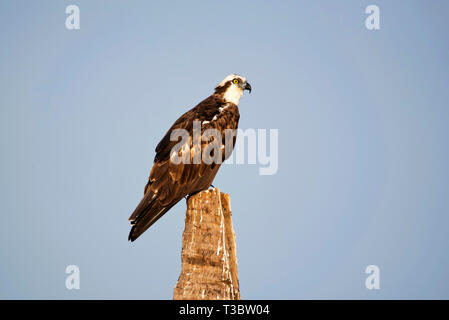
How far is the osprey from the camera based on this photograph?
9117mm

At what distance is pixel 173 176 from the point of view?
9586 millimetres

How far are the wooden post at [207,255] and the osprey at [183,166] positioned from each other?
4.00ft

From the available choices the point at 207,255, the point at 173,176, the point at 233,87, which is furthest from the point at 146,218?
the point at 233,87

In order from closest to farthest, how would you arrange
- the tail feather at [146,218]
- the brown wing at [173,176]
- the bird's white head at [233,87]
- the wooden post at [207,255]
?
the wooden post at [207,255], the tail feather at [146,218], the brown wing at [173,176], the bird's white head at [233,87]

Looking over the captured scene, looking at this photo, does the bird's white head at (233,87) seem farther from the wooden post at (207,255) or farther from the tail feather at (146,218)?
the wooden post at (207,255)

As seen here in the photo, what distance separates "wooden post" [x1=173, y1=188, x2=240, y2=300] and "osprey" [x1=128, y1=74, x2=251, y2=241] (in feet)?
4.00

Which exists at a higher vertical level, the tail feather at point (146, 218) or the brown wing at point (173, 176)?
the brown wing at point (173, 176)

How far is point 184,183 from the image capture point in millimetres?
9555

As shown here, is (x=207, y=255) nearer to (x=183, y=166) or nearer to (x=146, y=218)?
(x=146, y=218)

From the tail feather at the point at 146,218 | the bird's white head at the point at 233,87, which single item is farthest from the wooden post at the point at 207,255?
the bird's white head at the point at 233,87

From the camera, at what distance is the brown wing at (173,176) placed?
29.6 ft

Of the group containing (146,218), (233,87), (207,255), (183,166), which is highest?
(233,87)

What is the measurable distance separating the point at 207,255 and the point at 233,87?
19.4 ft
